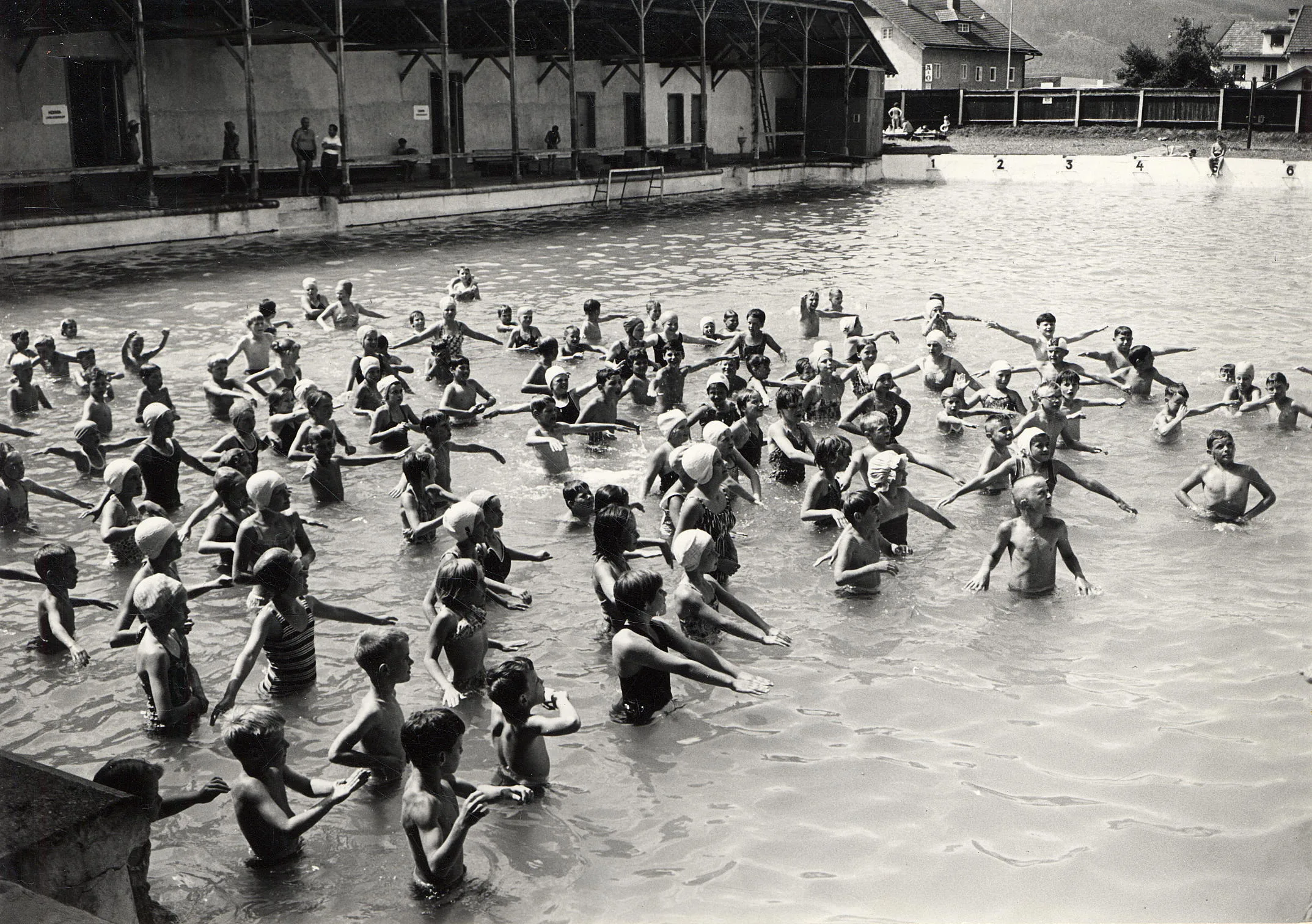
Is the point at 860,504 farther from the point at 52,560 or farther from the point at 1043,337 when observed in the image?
the point at 1043,337

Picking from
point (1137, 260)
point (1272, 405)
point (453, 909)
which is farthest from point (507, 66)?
point (453, 909)

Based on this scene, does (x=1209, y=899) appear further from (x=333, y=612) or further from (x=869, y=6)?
(x=869, y=6)

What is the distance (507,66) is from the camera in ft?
112

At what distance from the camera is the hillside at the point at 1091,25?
13838 cm

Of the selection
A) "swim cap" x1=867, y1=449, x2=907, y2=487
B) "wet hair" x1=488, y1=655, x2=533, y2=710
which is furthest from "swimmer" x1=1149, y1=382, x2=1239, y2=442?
"wet hair" x1=488, y1=655, x2=533, y2=710

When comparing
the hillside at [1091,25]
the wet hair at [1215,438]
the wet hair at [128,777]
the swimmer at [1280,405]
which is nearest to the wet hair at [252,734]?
the wet hair at [128,777]

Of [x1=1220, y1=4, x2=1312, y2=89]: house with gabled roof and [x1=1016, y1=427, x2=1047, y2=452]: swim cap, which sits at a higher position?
[x1=1220, y1=4, x2=1312, y2=89]: house with gabled roof

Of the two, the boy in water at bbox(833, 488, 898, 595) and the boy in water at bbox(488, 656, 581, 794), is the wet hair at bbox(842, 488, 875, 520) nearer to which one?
the boy in water at bbox(833, 488, 898, 595)

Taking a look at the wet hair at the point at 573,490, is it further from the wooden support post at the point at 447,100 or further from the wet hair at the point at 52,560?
the wooden support post at the point at 447,100

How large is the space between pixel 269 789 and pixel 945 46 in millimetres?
68089

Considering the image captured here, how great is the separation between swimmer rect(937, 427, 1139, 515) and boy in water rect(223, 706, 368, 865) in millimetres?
5354

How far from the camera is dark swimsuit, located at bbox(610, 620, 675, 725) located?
250 inches

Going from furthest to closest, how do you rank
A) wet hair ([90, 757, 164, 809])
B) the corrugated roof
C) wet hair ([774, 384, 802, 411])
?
the corrugated roof, wet hair ([774, 384, 802, 411]), wet hair ([90, 757, 164, 809])

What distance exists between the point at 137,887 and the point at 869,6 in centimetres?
6428
